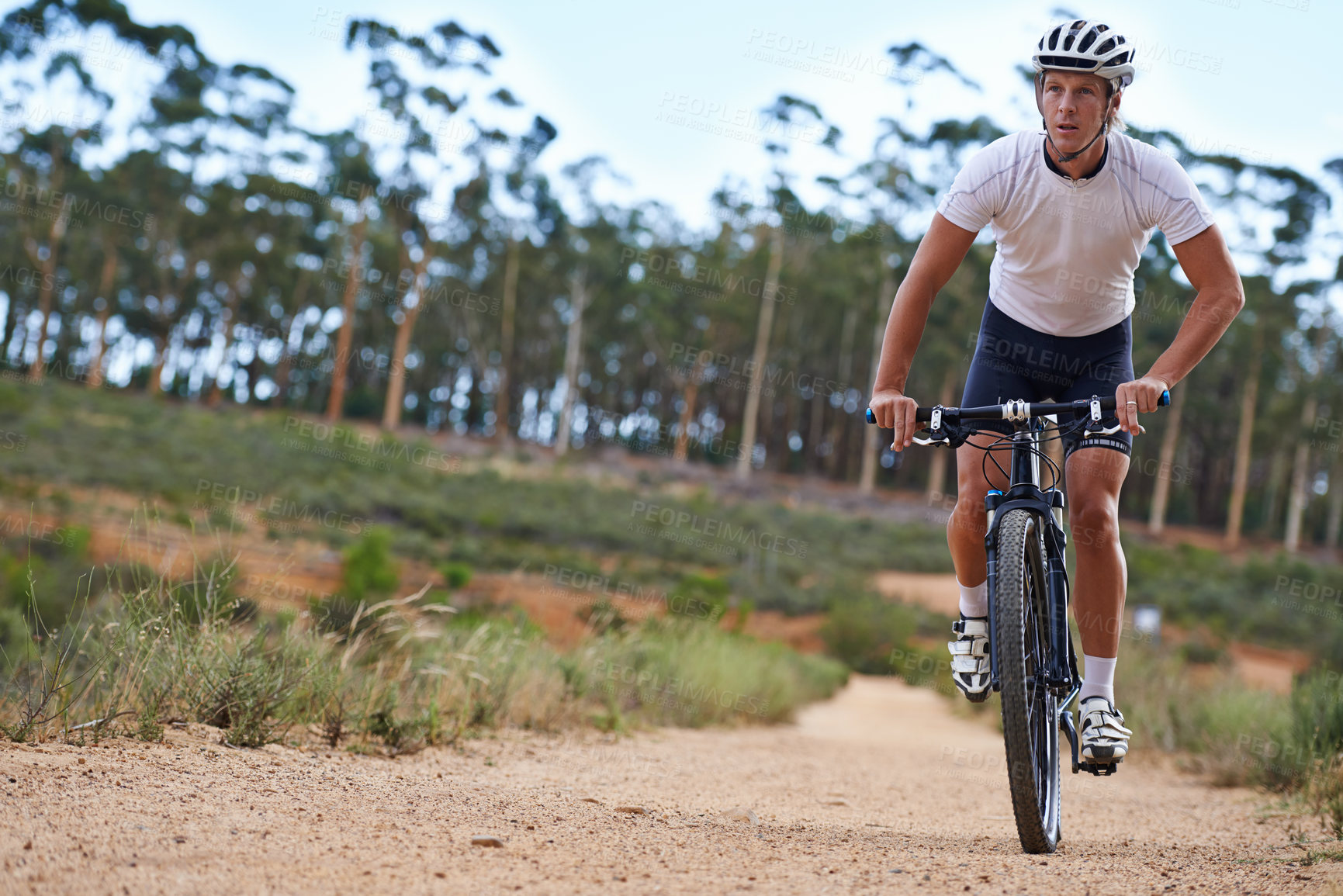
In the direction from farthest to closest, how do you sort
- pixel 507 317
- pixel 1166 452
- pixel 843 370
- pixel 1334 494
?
pixel 843 370 → pixel 507 317 → pixel 1334 494 → pixel 1166 452

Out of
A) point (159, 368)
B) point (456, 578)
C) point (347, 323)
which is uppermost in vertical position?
point (347, 323)

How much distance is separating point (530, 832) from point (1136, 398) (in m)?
1.99

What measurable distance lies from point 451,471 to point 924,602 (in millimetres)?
14660

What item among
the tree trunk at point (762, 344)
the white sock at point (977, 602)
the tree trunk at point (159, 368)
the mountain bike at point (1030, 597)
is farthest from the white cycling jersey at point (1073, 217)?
the tree trunk at point (159, 368)

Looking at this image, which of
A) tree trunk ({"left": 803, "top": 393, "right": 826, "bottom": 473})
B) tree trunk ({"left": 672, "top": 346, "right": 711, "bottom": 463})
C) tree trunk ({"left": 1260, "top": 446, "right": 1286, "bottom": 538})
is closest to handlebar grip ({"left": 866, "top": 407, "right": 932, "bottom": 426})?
tree trunk ({"left": 672, "top": 346, "right": 711, "bottom": 463})

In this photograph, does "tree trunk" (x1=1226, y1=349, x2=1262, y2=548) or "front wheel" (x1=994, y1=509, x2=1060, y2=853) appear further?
"tree trunk" (x1=1226, y1=349, x2=1262, y2=548)

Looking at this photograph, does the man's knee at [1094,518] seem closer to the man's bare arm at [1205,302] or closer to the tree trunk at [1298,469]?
the man's bare arm at [1205,302]

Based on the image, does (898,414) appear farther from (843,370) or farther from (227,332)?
(227,332)

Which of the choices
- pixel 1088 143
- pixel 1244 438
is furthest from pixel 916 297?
pixel 1244 438

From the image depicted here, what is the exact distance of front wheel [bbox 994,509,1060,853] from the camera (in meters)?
2.75

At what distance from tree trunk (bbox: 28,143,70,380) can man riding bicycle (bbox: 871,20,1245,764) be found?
40686mm

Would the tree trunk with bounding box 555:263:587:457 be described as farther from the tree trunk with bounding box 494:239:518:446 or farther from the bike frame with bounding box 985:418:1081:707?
the bike frame with bounding box 985:418:1081:707

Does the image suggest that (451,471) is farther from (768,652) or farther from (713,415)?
(713,415)

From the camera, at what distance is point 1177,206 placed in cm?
297
